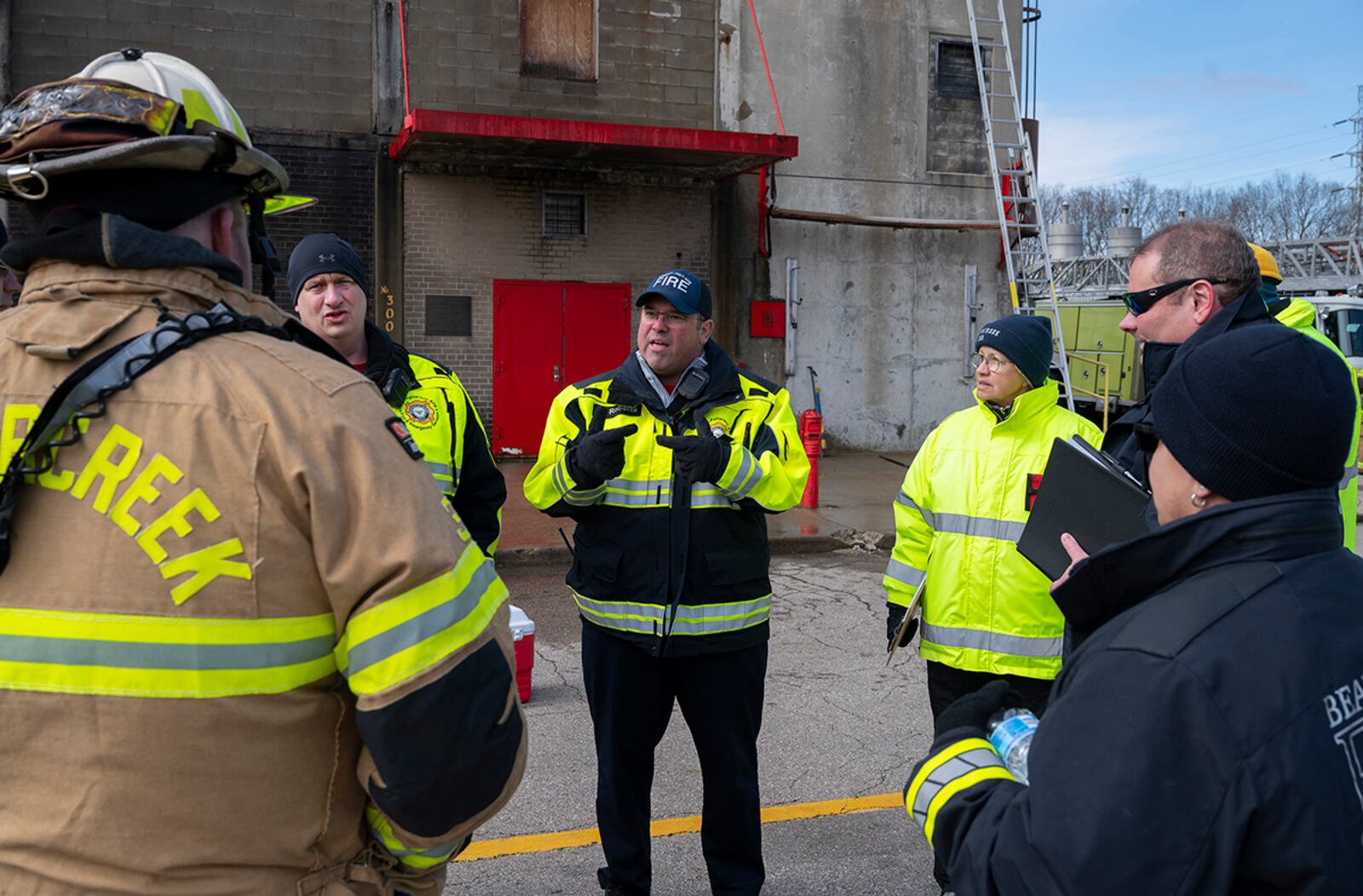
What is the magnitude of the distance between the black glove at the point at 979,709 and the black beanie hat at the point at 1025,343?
1.94m

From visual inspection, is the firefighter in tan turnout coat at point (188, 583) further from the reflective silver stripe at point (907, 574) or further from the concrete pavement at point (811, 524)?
the concrete pavement at point (811, 524)

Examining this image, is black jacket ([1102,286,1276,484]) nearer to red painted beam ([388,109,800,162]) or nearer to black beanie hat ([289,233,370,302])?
black beanie hat ([289,233,370,302])

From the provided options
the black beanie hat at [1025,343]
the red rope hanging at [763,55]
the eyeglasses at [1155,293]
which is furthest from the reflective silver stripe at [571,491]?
the red rope hanging at [763,55]

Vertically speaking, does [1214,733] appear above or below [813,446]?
above

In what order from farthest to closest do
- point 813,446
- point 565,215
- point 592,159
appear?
point 565,215 < point 592,159 < point 813,446

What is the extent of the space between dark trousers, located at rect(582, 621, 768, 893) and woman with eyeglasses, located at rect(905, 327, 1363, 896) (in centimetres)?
188

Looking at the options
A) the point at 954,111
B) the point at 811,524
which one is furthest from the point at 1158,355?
the point at 954,111

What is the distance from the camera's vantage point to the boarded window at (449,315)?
13.8m

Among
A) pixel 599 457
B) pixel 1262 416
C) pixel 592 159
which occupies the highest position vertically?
pixel 592 159

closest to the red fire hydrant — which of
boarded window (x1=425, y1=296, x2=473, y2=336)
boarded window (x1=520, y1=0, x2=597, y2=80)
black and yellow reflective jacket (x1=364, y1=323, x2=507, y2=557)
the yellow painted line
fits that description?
boarded window (x1=425, y1=296, x2=473, y2=336)

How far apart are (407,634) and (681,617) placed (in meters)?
2.11

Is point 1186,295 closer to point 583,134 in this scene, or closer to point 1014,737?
point 1014,737

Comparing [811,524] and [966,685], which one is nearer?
[966,685]

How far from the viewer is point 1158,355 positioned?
3.26m
